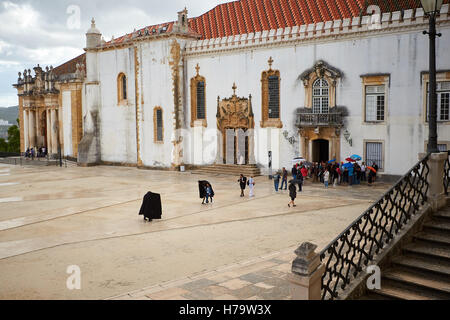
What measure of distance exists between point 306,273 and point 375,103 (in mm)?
19866

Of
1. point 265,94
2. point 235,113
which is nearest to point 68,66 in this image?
point 235,113

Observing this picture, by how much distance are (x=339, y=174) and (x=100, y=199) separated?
12071 millimetres

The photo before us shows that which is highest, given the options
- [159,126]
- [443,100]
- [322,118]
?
[443,100]

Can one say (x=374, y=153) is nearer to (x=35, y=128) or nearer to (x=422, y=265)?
(x=422, y=265)

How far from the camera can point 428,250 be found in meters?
Answer: 7.61

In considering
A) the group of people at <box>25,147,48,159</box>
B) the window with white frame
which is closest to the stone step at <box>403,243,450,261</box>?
the window with white frame

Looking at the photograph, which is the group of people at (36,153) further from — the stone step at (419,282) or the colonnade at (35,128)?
the stone step at (419,282)

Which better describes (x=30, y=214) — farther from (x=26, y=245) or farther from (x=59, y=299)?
(x=59, y=299)

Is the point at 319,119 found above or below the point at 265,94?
below

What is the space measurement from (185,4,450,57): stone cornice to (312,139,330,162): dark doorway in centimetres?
580

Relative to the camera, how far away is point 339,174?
23594 millimetres

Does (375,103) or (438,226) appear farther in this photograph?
(375,103)

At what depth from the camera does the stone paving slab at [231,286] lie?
27.5 ft
